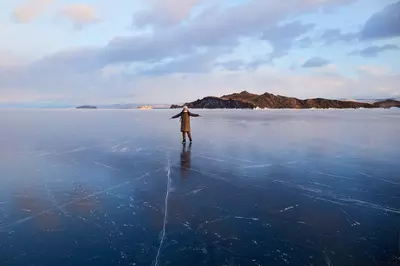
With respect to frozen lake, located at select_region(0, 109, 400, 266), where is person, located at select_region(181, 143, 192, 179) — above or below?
above

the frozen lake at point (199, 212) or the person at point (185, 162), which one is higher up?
the person at point (185, 162)

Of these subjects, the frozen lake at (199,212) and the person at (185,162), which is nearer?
the frozen lake at (199,212)

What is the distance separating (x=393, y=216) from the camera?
4.89 m

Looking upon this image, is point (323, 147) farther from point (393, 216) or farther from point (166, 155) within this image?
point (393, 216)

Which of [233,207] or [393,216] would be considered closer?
[393,216]

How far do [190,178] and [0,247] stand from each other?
13.8 feet

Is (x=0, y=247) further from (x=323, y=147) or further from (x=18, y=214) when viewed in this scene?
(x=323, y=147)

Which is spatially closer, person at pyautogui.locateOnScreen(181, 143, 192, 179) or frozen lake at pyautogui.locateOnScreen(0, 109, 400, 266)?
frozen lake at pyautogui.locateOnScreen(0, 109, 400, 266)

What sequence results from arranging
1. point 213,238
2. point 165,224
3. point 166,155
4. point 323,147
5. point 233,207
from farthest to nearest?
point 323,147 → point 166,155 → point 233,207 → point 165,224 → point 213,238

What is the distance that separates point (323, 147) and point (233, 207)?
8749 mm

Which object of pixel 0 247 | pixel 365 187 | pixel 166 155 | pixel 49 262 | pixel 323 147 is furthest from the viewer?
pixel 323 147

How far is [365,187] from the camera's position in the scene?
257 inches

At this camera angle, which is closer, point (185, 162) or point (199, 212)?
point (199, 212)

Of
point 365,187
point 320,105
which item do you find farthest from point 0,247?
point 320,105
